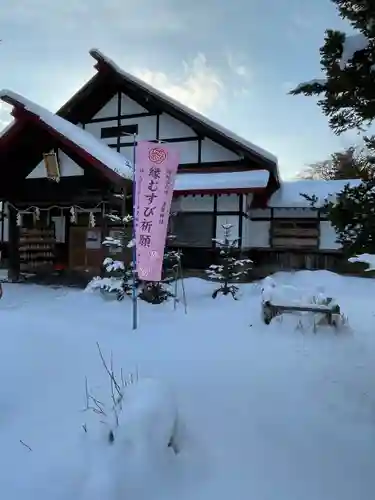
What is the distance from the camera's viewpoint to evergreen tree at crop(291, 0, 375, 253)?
2.94 meters

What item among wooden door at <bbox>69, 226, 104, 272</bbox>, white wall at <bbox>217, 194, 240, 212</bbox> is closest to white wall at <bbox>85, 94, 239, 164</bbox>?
white wall at <bbox>217, 194, 240, 212</bbox>

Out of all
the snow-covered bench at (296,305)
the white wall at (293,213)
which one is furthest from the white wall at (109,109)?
the snow-covered bench at (296,305)

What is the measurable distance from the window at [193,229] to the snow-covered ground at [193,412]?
20.5 ft

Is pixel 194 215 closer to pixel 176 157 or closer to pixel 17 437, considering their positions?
pixel 176 157

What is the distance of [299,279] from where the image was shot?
1127cm

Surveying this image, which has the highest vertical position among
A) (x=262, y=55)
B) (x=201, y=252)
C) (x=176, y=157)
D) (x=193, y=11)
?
(x=193, y=11)

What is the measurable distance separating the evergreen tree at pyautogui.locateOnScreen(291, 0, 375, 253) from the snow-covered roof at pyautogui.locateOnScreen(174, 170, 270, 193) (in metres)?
7.96

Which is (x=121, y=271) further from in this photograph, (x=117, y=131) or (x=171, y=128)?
(x=117, y=131)

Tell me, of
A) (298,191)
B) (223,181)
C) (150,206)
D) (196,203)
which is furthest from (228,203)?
(150,206)

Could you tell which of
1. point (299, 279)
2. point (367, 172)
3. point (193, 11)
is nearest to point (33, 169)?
point (193, 11)

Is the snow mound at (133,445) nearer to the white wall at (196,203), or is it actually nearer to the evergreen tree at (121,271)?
the evergreen tree at (121,271)

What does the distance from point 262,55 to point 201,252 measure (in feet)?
19.1

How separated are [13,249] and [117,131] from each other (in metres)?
5.45

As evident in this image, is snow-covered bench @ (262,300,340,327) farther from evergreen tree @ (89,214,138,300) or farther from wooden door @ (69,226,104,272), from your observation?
wooden door @ (69,226,104,272)
